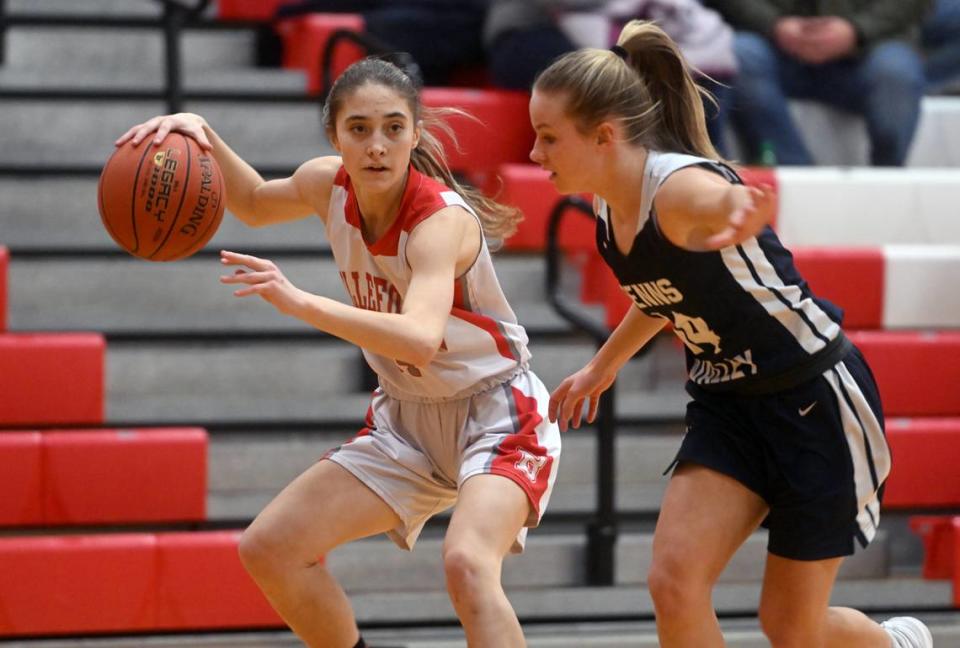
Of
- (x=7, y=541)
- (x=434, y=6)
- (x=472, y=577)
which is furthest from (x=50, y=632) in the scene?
(x=434, y=6)

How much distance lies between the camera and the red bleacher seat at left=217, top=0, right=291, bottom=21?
21.1 ft

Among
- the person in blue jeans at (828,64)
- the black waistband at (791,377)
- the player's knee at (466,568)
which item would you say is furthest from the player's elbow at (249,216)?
the person in blue jeans at (828,64)

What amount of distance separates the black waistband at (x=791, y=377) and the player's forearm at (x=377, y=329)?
0.64 meters

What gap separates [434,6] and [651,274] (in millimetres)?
3227

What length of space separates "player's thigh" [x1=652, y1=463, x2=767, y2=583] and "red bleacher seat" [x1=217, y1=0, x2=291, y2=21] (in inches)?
150

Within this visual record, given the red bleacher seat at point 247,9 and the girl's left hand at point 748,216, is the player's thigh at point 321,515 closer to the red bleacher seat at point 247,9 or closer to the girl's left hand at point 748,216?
the girl's left hand at point 748,216

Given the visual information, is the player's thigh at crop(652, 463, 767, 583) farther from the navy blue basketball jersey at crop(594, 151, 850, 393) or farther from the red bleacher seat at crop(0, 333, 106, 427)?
the red bleacher seat at crop(0, 333, 106, 427)

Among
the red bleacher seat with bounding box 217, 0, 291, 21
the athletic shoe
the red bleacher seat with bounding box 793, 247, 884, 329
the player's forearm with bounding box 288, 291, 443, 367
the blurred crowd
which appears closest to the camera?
the player's forearm with bounding box 288, 291, 443, 367

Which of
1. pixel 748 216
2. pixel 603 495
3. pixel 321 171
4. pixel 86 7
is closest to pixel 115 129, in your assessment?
pixel 86 7

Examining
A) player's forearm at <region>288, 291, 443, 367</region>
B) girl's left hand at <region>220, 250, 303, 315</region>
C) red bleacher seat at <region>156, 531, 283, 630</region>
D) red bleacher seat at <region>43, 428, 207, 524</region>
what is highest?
girl's left hand at <region>220, 250, 303, 315</region>

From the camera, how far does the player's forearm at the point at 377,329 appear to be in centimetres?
282

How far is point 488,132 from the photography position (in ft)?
19.0

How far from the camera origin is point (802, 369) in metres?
3.14

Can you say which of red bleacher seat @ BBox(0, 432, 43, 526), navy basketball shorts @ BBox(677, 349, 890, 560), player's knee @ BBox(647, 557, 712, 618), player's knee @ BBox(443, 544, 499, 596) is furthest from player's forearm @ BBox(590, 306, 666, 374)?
red bleacher seat @ BBox(0, 432, 43, 526)
